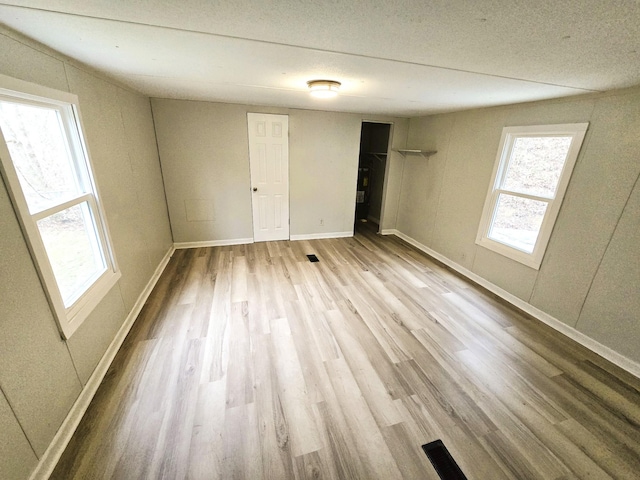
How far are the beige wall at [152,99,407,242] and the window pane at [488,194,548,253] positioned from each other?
211 centimetres

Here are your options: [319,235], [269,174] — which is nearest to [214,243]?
[269,174]

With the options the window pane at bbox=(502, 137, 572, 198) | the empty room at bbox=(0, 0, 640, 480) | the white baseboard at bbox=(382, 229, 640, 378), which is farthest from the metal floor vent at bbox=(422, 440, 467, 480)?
the window pane at bbox=(502, 137, 572, 198)

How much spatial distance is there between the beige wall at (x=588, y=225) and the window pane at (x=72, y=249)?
3996 mm

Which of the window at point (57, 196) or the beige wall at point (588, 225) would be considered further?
the beige wall at point (588, 225)

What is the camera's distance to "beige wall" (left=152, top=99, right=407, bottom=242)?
3674 mm

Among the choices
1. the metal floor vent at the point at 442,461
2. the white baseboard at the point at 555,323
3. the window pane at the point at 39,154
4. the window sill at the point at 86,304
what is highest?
the window pane at the point at 39,154

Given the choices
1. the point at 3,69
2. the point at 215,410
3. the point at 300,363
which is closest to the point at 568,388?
the point at 300,363

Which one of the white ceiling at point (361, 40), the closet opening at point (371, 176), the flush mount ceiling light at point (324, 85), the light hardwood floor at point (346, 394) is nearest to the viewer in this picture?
the white ceiling at point (361, 40)

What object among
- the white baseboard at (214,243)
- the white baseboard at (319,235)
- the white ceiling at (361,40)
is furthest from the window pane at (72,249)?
the white baseboard at (319,235)

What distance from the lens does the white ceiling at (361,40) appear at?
100 cm

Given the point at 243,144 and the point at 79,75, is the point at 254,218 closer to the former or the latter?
the point at 243,144

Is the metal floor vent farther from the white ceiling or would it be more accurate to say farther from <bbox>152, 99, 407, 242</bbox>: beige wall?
<bbox>152, 99, 407, 242</bbox>: beige wall

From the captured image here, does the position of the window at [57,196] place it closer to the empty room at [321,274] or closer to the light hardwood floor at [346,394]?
the empty room at [321,274]

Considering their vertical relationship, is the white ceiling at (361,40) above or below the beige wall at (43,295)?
above
